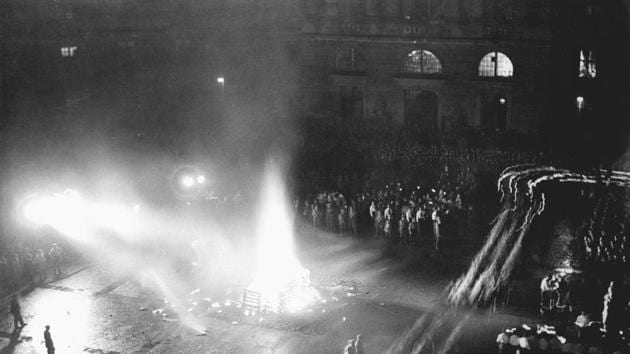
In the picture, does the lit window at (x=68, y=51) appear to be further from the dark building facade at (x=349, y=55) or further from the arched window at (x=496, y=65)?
the arched window at (x=496, y=65)

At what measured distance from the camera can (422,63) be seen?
47.1 metres

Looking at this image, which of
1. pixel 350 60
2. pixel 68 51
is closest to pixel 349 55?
pixel 350 60

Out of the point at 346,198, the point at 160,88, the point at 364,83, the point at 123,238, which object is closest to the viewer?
the point at 123,238

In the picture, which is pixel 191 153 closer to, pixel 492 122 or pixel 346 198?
pixel 346 198

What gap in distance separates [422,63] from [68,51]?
26108 millimetres

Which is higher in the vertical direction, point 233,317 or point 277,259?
point 277,259

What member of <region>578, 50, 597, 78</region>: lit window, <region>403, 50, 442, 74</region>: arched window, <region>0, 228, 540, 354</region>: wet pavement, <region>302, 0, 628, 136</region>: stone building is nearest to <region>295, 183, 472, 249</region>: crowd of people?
<region>0, 228, 540, 354</region>: wet pavement

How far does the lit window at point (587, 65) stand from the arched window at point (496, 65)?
4.34m

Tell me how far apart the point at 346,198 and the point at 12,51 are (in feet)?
83.6

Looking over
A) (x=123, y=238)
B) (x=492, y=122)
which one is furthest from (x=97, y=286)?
(x=492, y=122)

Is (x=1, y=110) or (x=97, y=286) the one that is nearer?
(x=97, y=286)

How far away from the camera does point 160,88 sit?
54.9 metres

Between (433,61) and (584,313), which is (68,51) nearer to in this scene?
(433,61)

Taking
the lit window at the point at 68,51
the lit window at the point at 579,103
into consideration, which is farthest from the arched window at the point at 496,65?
the lit window at the point at 68,51
